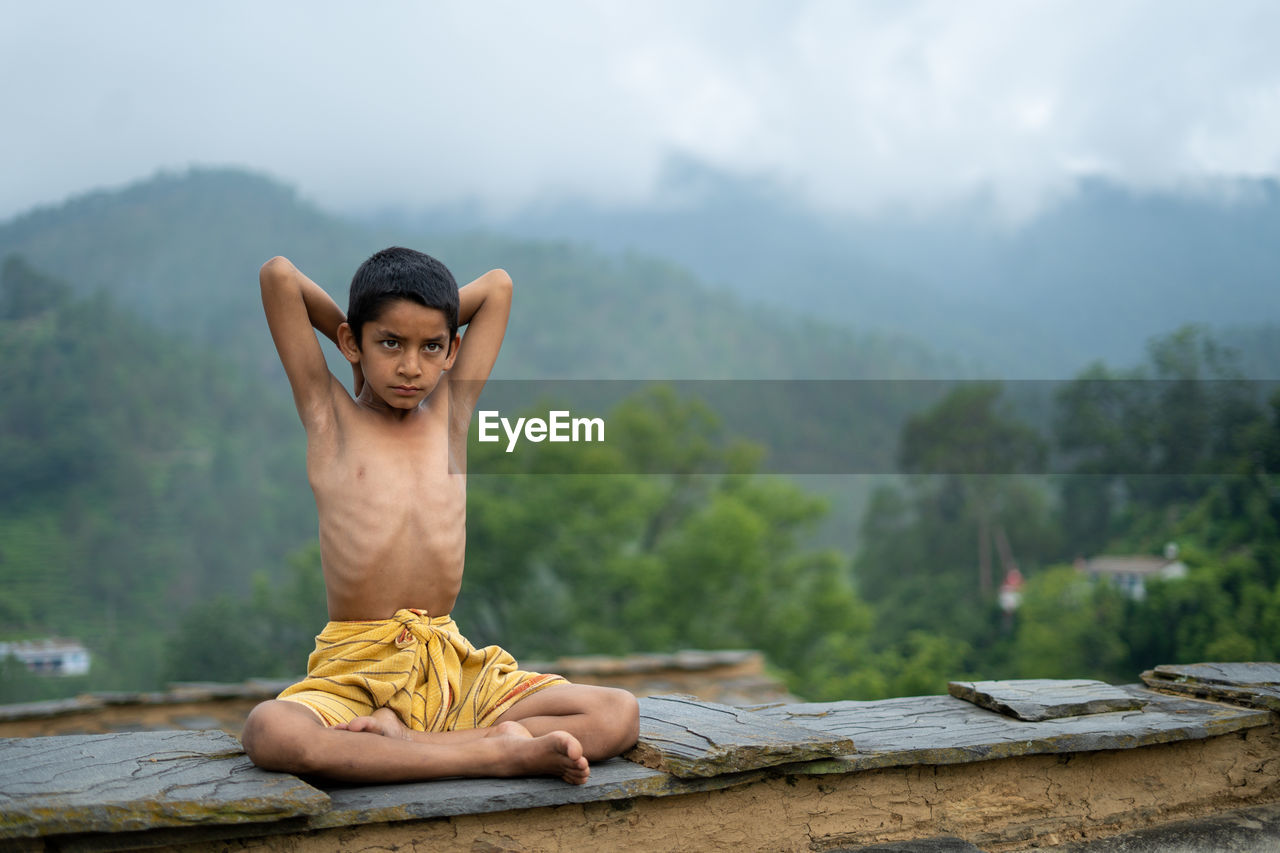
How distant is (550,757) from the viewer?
68.2 inches

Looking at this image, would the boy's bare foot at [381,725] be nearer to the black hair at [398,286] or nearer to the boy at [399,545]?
the boy at [399,545]

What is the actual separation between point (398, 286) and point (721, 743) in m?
1.11

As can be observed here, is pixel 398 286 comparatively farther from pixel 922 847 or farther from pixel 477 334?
pixel 922 847

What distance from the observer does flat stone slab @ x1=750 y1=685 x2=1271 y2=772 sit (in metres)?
2.08

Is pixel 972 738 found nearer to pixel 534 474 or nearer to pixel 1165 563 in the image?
pixel 1165 563

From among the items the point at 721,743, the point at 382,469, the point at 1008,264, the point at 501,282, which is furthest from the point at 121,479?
the point at 1008,264

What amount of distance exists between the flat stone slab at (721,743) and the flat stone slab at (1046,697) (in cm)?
63

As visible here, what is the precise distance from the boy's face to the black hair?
0.6 inches

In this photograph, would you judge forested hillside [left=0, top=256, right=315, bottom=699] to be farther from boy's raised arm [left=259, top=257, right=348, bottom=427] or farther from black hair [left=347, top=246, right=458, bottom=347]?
black hair [left=347, top=246, right=458, bottom=347]

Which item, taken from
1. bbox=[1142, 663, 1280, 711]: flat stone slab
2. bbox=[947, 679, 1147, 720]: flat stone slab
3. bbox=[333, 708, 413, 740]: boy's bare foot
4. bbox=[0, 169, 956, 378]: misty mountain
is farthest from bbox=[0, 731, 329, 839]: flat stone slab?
bbox=[0, 169, 956, 378]: misty mountain

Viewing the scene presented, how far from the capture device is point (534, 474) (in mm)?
24594

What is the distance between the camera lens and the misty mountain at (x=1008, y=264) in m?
44.0

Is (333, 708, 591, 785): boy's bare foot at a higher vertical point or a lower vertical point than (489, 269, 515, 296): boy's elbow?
lower

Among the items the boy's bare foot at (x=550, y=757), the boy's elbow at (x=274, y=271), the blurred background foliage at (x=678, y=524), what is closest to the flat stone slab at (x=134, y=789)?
the boy's bare foot at (x=550, y=757)
